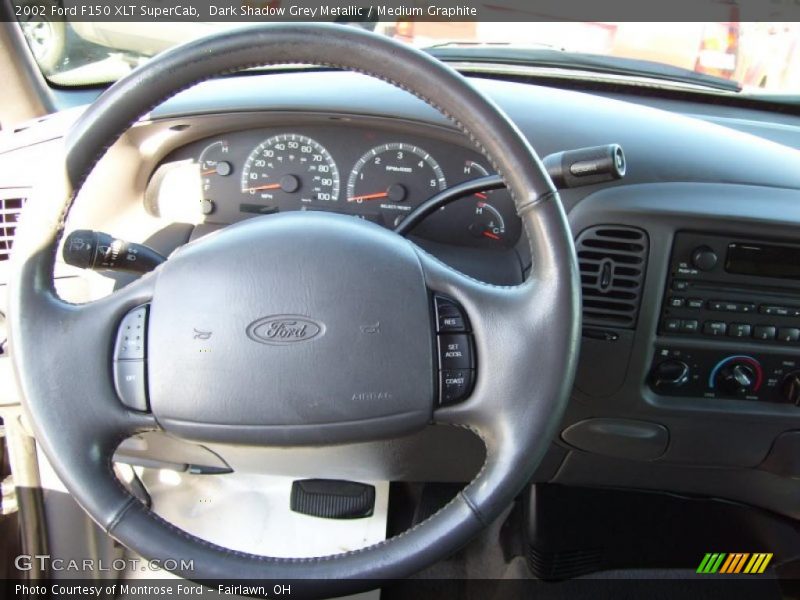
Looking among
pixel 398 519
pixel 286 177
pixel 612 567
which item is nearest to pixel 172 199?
pixel 286 177

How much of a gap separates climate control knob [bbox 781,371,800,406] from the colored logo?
2.34 ft

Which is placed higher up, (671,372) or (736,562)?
(671,372)

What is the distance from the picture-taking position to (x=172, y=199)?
1.60 metres

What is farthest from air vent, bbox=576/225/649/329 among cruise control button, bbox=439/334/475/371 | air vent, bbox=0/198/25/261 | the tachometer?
air vent, bbox=0/198/25/261

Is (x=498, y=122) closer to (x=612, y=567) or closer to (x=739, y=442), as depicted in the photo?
(x=739, y=442)

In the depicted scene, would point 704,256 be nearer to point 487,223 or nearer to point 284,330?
point 487,223

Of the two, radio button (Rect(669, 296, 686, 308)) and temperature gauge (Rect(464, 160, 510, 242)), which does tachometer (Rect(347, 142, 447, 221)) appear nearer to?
temperature gauge (Rect(464, 160, 510, 242))

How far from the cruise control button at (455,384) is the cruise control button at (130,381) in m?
0.44

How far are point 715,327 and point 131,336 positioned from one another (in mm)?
1074

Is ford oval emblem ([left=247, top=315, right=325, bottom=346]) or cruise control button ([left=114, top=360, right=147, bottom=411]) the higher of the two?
ford oval emblem ([left=247, top=315, right=325, bottom=346])

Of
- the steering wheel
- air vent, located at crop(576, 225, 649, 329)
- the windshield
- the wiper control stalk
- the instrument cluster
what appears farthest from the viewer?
the windshield

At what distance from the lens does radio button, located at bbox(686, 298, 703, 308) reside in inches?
54.2

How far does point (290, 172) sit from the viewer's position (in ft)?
4.93

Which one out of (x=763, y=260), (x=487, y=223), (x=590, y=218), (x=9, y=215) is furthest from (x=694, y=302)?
(x=9, y=215)
